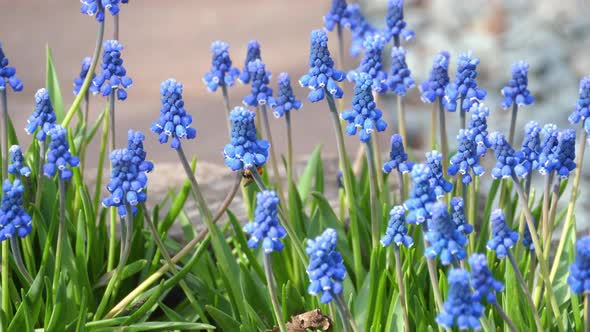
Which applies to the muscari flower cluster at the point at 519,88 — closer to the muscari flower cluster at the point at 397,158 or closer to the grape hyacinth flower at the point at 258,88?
the muscari flower cluster at the point at 397,158

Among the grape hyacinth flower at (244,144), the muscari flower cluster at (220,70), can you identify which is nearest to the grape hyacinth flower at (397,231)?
the grape hyacinth flower at (244,144)

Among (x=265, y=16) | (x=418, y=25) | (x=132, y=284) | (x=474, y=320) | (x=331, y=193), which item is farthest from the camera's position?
(x=265, y=16)

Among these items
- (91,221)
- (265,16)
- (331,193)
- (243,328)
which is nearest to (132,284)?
(91,221)

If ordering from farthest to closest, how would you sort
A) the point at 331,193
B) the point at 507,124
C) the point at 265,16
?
the point at 265,16
the point at 507,124
the point at 331,193

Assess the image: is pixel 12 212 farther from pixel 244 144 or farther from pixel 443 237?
pixel 443 237

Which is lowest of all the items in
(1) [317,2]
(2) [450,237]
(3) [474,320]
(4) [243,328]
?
(4) [243,328]

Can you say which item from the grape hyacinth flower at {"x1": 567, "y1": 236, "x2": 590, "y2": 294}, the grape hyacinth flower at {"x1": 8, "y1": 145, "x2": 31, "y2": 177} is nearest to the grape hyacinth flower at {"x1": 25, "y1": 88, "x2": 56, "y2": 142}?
the grape hyacinth flower at {"x1": 8, "y1": 145, "x2": 31, "y2": 177}

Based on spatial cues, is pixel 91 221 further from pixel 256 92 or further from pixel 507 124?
pixel 507 124

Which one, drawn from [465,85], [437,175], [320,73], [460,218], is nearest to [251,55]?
[320,73]

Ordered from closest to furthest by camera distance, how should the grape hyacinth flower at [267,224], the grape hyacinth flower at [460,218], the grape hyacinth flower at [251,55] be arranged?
the grape hyacinth flower at [267,224]
the grape hyacinth flower at [460,218]
the grape hyacinth flower at [251,55]
